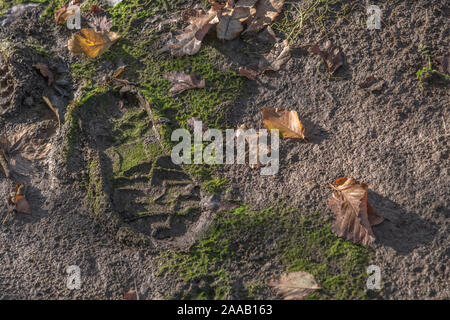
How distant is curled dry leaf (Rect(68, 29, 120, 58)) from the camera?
2.97m

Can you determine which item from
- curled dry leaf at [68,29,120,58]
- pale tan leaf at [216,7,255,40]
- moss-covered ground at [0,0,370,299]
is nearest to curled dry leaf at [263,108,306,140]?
moss-covered ground at [0,0,370,299]

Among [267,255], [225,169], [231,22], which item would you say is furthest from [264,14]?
[267,255]

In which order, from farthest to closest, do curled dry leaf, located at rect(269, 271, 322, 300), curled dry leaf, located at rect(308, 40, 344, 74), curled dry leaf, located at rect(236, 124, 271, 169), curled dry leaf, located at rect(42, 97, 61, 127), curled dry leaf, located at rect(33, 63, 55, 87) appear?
curled dry leaf, located at rect(33, 63, 55, 87) → curled dry leaf, located at rect(42, 97, 61, 127) → curled dry leaf, located at rect(308, 40, 344, 74) → curled dry leaf, located at rect(236, 124, 271, 169) → curled dry leaf, located at rect(269, 271, 322, 300)

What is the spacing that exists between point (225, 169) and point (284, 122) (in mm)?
391

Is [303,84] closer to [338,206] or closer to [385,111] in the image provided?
[385,111]

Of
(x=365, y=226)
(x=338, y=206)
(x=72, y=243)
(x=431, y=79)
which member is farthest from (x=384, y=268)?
(x=72, y=243)

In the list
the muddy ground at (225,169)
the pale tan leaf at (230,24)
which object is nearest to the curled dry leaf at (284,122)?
the muddy ground at (225,169)

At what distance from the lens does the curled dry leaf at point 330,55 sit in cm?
264

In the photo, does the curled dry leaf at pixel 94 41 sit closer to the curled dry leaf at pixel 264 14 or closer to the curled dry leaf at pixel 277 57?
the curled dry leaf at pixel 264 14

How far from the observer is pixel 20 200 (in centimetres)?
252

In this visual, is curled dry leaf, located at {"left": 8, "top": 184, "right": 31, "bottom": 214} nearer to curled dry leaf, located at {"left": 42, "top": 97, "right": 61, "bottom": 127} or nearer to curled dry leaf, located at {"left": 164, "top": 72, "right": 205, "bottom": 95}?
curled dry leaf, located at {"left": 42, "top": 97, "right": 61, "bottom": 127}

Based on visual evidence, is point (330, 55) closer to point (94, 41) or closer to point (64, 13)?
point (94, 41)

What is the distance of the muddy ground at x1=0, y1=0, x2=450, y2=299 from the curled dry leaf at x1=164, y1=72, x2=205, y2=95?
6cm

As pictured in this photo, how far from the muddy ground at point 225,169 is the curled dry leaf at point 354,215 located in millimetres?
41
